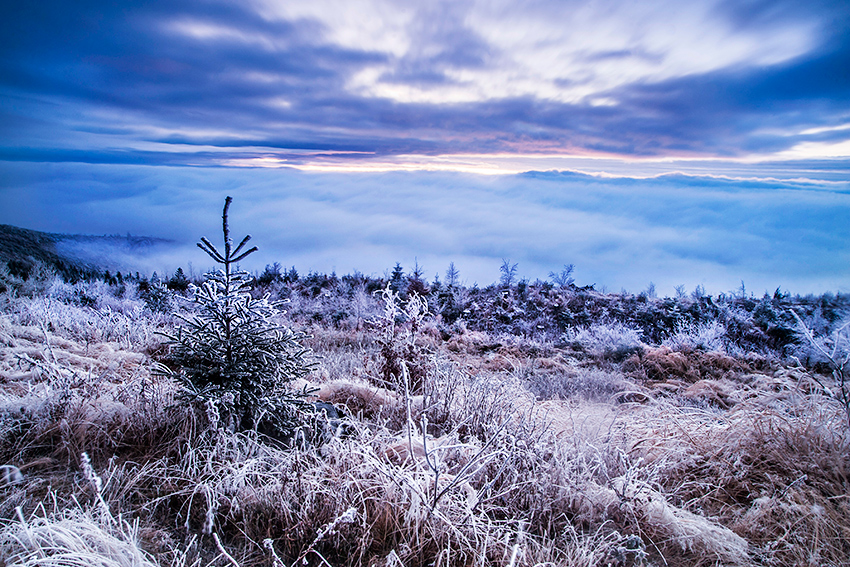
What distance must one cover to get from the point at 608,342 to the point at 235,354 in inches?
338

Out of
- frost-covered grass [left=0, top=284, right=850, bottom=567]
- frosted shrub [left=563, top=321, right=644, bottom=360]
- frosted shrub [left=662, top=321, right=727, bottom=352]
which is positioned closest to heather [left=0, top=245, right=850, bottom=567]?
frost-covered grass [left=0, top=284, right=850, bottom=567]

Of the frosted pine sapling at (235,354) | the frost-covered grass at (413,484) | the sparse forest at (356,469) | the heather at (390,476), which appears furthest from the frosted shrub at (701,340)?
the frosted pine sapling at (235,354)

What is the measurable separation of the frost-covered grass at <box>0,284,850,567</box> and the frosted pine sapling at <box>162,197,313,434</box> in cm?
21

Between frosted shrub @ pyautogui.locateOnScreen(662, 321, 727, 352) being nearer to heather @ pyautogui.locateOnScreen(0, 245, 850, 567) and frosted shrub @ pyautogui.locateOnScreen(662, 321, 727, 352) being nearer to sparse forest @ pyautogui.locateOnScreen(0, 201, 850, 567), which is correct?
heather @ pyautogui.locateOnScreen(0, 245, 850, 567)

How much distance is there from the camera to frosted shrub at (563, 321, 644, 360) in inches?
363

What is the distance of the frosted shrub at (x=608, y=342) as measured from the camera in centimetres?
923

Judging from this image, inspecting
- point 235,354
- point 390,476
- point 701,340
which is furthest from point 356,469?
point 701,340

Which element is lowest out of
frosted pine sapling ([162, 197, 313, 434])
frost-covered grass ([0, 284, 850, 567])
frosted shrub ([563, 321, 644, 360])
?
frosted shrub ([563, 321, 644, 360])

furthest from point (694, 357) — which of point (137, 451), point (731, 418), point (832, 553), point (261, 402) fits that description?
point (137, 451)

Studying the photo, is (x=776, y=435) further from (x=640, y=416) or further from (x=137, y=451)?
(x=137, y=451)

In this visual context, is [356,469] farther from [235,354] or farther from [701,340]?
[701,340]

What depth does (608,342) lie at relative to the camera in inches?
382

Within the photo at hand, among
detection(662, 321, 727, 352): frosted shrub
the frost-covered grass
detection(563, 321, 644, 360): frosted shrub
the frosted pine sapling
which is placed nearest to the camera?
the frost-covered grass

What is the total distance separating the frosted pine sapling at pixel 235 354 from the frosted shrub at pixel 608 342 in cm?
776
